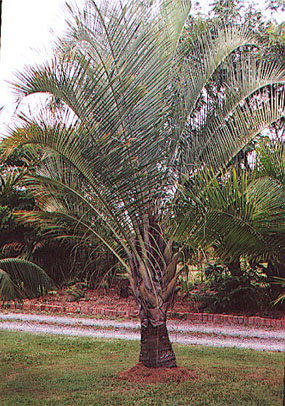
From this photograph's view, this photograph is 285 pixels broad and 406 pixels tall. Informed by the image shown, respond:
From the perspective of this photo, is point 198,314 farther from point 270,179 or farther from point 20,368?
point 270,179

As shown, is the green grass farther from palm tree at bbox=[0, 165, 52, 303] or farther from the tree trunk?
palm tree at bbox=[0, 165, 52, 303]

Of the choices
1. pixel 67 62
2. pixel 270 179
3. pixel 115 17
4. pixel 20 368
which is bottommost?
pixel 20 368

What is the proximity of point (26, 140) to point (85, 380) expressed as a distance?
1479 mm

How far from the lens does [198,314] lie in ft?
10.5

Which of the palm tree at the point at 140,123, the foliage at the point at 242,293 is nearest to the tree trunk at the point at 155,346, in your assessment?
the palm tree at the point at 140,123

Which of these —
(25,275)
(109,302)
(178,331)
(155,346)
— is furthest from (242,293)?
(25,275)

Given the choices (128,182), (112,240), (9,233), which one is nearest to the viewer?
(128,182)

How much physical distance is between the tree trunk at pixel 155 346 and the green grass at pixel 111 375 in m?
0.12

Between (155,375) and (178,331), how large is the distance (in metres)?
0.86

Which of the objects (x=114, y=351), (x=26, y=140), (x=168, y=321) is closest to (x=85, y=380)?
(x=114, y=351)

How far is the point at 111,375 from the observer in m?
2.66

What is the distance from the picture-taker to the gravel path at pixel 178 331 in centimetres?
312

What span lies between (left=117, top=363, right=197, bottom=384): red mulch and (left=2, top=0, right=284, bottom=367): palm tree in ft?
0.14

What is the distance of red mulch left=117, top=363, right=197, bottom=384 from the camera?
2.45 metres
